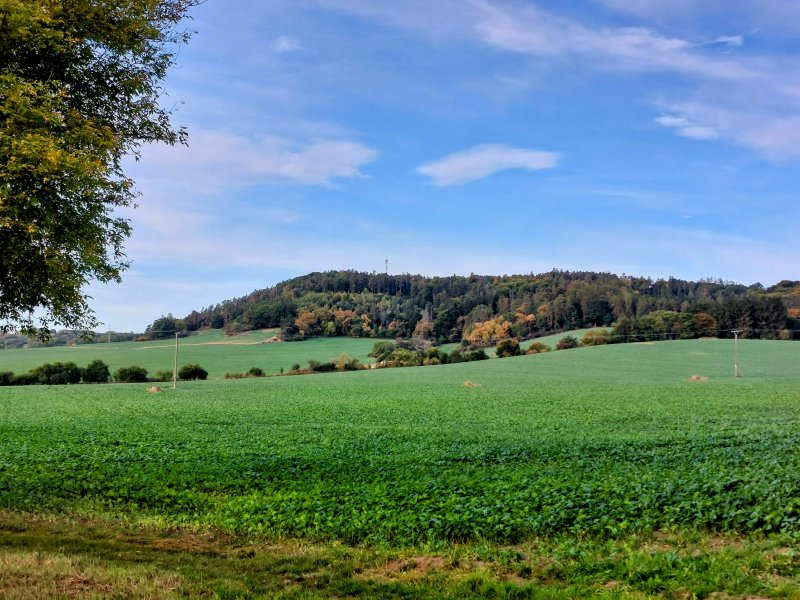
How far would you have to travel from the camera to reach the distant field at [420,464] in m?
12.4

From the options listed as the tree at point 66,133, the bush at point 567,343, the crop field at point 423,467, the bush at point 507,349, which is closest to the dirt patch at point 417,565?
Answer: the crop field at point 423,467

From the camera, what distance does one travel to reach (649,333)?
114562 mm

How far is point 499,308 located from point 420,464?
118610mm

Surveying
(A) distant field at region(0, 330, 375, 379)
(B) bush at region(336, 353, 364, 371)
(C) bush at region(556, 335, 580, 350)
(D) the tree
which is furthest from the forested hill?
(D) the tree

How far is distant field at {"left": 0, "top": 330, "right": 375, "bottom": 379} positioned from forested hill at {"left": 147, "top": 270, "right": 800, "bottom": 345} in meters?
6.39

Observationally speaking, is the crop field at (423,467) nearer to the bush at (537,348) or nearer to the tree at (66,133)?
the tree at (66,133)

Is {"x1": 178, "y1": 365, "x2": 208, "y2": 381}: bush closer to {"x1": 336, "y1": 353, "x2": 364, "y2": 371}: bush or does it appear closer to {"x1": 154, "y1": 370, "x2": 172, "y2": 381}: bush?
{"x1": 154, "y1": 370, "x2": 172, "y2": 381}: bush

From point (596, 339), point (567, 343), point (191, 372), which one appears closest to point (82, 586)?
point (191, 372)

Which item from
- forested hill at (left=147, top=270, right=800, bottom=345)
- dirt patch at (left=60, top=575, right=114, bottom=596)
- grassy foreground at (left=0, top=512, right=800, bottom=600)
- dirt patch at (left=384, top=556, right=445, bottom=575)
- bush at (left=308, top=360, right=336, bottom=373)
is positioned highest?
forested hill at (left=147, top=270, right=800, bottom=345)

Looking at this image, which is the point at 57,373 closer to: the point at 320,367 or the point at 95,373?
the point at 95,373

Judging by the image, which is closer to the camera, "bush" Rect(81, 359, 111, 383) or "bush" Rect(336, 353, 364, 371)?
"bush" Rect(81, 359, 111, 383)

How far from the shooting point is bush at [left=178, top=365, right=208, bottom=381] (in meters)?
92.4

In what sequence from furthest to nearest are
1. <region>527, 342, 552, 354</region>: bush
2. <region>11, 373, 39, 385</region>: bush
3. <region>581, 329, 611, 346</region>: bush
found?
<region>581, 329, 611, 346</region>: bush < <region>527, 342, 552, 354</region>: bush < <region>11, 373, 39, 385</region>: bush

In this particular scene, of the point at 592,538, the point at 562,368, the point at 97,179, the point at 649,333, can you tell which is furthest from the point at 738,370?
the point at 97,179
